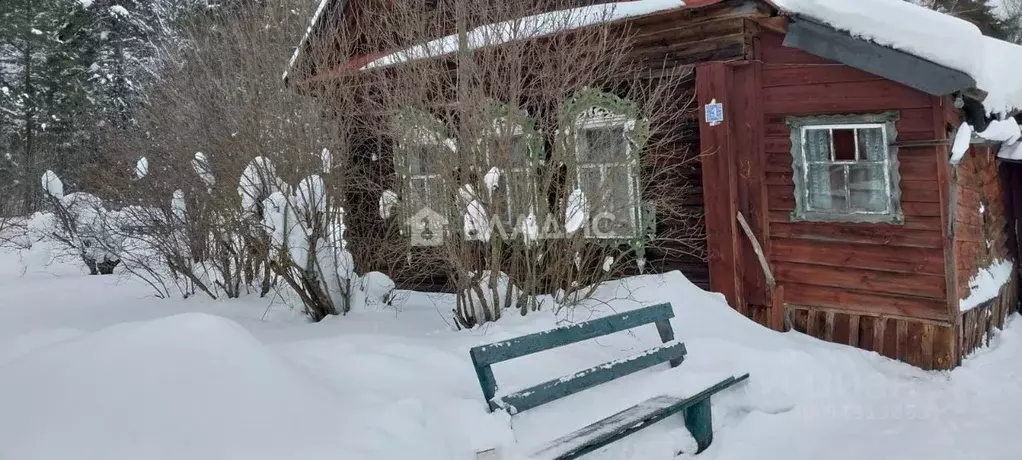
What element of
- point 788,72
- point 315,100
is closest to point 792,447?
point 788,72

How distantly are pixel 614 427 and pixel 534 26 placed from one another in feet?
13.6

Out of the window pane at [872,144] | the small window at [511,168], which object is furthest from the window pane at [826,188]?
the small window at [511,168]

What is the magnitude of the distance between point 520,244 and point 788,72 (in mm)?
3125

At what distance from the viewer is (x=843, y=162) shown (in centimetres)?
660

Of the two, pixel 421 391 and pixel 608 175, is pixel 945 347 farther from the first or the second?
pixel 421 391

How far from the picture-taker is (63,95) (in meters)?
25.8

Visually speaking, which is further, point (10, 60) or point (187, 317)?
point (10, 60)

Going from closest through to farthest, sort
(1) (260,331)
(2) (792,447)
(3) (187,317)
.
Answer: (3) (187,317) → (2) (792,447) → (1) (260,331)

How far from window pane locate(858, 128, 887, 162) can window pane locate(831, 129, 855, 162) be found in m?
0.10

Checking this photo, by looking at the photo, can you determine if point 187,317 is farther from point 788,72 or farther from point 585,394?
point 788,72

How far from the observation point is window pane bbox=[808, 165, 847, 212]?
22.0 feet

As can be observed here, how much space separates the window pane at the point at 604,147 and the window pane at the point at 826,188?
1.82 meters

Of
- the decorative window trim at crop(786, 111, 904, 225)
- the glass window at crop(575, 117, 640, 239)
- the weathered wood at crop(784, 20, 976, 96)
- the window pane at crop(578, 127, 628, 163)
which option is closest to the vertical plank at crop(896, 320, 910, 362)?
the decorative window trim at crop(786, 111, 904, 225)

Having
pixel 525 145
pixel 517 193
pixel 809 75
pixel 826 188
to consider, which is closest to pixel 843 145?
pixel 826 188
